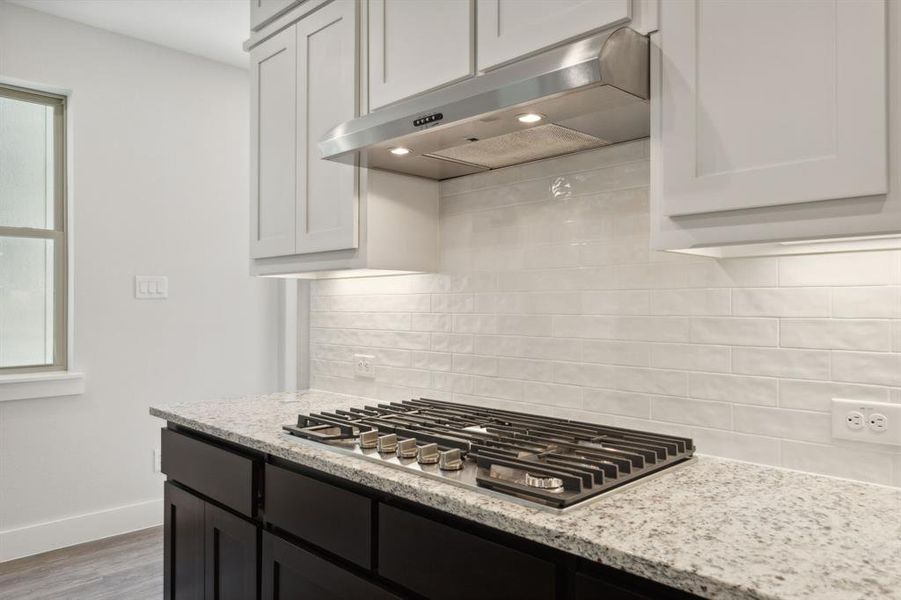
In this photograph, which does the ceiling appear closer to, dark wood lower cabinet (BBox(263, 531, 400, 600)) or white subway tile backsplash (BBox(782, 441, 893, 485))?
dark wood lower cabinet (BBox(263, 531, 400, 600))

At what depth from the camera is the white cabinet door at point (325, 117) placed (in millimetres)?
2078

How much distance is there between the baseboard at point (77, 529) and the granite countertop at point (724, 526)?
2551mm

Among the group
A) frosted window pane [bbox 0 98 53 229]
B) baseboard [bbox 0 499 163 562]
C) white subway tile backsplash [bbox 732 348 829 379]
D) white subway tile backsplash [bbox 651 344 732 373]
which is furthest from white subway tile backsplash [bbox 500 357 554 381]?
frosted window pane [bbox 0 98 53 229]

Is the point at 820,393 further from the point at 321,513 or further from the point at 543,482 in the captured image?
the point at 321,513

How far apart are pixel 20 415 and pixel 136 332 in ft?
2.27

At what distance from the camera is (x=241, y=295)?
13.5 feet

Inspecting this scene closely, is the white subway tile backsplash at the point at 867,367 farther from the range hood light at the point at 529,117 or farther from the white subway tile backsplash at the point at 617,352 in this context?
the range hood light at the point at 529,117

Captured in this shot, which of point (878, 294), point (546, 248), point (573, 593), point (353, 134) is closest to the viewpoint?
point (573, 593)

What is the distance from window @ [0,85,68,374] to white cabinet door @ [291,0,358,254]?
1.91 metres

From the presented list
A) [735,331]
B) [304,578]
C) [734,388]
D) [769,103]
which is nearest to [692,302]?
[735,331]

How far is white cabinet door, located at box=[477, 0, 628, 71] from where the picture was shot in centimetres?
139

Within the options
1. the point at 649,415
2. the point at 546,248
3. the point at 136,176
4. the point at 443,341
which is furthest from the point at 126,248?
the point at 649,415

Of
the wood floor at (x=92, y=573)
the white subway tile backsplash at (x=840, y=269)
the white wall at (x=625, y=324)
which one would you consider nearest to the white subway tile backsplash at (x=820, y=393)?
the white wall at (x=625, y=324)

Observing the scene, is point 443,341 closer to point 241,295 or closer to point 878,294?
point 878,294
